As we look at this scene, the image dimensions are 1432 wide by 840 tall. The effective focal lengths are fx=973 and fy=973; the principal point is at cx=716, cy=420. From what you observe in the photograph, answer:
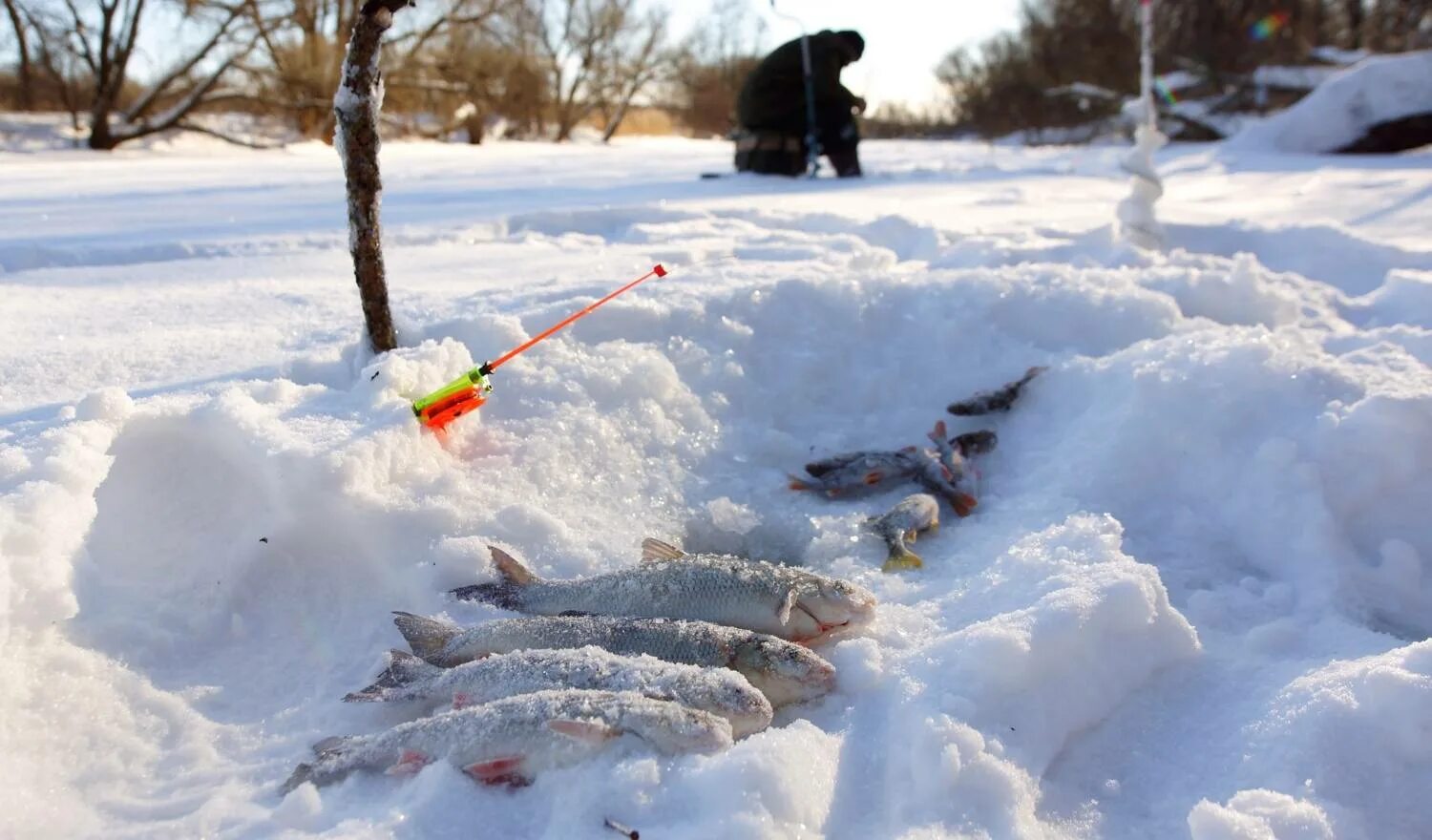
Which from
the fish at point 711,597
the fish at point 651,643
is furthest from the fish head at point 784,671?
the fish at point 711,597

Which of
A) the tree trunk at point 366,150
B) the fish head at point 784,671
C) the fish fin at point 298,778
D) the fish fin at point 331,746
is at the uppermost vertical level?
the tree trunk at point 366,150

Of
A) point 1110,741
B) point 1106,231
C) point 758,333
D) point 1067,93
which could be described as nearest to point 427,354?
point 758,333

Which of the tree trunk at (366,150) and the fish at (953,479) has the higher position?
the tree trunk at (366,150)

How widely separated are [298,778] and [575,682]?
71 cm

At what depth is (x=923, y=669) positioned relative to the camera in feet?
8.71

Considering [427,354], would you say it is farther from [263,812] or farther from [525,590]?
[263,812]

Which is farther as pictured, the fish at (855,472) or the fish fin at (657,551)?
the fish at (855,472)

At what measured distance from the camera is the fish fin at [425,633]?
2.85 meters

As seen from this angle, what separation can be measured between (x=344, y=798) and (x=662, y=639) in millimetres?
904

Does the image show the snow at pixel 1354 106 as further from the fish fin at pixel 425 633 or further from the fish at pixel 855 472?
the fish fin at pixel 425 633

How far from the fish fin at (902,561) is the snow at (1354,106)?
1490 cm

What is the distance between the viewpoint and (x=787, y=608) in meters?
2.91

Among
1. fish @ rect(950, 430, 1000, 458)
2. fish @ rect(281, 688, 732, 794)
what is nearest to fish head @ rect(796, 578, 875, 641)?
fish @ rect(281, 688, 732, 794)

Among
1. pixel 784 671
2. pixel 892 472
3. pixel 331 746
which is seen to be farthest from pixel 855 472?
pixel 331 746
